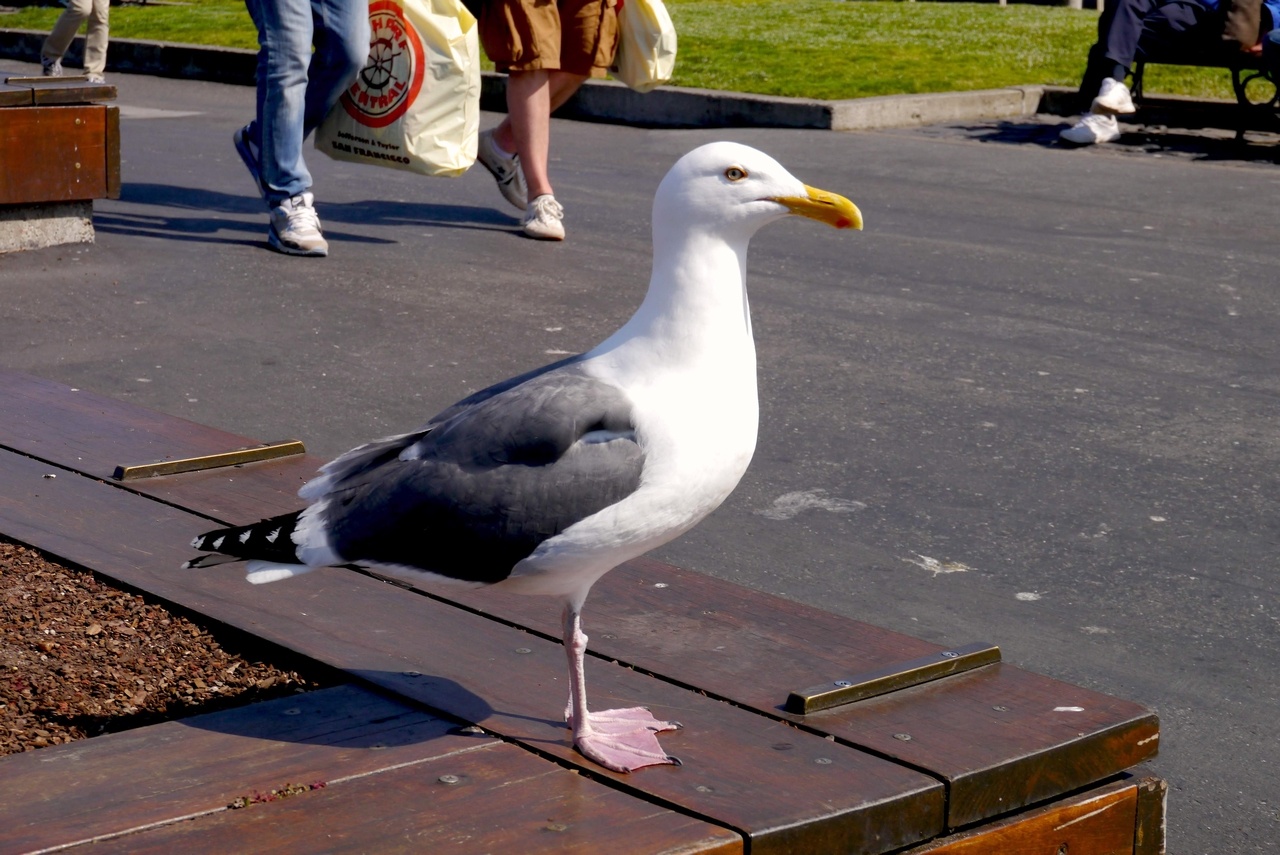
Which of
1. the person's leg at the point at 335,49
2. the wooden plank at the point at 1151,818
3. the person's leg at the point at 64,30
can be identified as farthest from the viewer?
the person's leg at the point at 64,30

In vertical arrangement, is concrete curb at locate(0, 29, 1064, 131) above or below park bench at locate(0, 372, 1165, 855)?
above

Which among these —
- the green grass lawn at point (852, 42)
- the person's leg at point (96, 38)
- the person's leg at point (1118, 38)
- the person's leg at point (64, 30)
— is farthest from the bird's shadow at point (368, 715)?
the person's leg at point (96, 38)

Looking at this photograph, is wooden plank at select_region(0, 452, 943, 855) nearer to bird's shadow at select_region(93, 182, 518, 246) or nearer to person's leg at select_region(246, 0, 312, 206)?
person's leg at select_region(246, 0, 312, 206)

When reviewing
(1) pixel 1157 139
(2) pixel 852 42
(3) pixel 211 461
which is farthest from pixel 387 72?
(2) pixel 852 42

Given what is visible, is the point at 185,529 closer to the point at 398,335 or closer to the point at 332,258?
the point at 398,335

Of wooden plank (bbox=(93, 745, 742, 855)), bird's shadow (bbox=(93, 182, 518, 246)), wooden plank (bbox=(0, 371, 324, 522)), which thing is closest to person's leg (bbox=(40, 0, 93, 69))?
bird's shadow (bbox=(93, 182, 518, 246))

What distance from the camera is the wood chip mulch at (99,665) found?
9.62 feet

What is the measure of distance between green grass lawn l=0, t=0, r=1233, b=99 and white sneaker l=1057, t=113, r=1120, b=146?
1.69 metres

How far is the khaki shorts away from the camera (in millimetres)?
7500

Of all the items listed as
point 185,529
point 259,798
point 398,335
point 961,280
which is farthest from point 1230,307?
point 259,798

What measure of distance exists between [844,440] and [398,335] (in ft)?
6.10

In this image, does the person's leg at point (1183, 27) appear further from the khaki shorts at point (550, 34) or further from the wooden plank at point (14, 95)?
the wooden plank at point (14, 95)

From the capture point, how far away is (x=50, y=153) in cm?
699

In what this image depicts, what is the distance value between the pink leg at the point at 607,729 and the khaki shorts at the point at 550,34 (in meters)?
5.11
